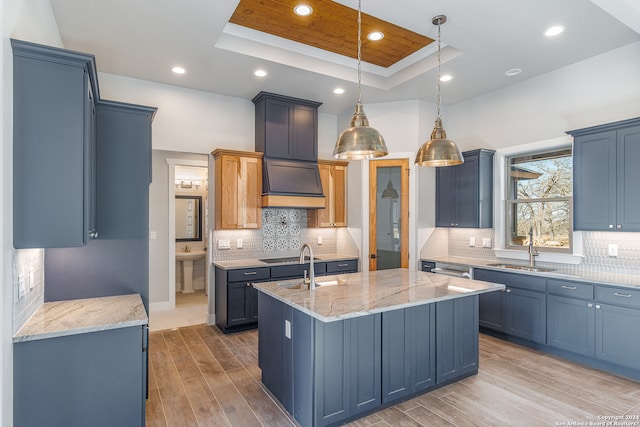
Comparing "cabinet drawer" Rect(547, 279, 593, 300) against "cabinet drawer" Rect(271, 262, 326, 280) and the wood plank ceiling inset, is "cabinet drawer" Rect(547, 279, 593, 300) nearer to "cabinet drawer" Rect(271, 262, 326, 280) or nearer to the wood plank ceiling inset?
"cabinet drawer" Rect(271, 262, 326, 280)

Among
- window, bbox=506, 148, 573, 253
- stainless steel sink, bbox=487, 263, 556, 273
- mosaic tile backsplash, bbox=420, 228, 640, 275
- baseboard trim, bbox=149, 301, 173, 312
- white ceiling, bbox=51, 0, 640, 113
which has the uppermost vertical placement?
white ceiling, bbox=51, 0, 640, 113

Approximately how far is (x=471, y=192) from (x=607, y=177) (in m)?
1.50

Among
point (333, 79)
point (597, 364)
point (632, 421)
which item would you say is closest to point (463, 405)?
point (632, 421)

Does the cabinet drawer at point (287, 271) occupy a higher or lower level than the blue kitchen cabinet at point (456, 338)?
higher

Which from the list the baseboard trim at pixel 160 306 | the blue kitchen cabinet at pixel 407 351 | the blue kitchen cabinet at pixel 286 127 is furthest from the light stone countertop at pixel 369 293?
the baseboard trim at pixel 160 306

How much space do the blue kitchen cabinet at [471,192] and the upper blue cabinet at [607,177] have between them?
3.53 feet

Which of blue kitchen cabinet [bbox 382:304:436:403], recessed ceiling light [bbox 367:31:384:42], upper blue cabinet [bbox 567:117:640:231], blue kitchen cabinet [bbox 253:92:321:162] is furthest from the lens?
blue kitchen cabinet [bbox 253:92:321:162]

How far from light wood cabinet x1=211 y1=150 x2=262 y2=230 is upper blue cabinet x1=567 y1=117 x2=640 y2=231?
373 centimetres

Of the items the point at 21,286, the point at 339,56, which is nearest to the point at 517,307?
the point at 339,56

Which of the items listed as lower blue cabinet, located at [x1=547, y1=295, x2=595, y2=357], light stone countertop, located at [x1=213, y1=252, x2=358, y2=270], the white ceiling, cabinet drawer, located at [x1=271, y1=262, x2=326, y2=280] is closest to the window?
lower blue cabinet, located at [x1=547, y1=295, x2=595, y2=357]

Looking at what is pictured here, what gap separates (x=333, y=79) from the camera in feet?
14.3

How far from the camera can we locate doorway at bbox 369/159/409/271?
203 inches

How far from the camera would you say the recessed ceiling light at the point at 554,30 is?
127 inches

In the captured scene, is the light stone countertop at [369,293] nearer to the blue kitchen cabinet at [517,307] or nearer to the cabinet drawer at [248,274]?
the blue kitchen cabinet at [517,307]
